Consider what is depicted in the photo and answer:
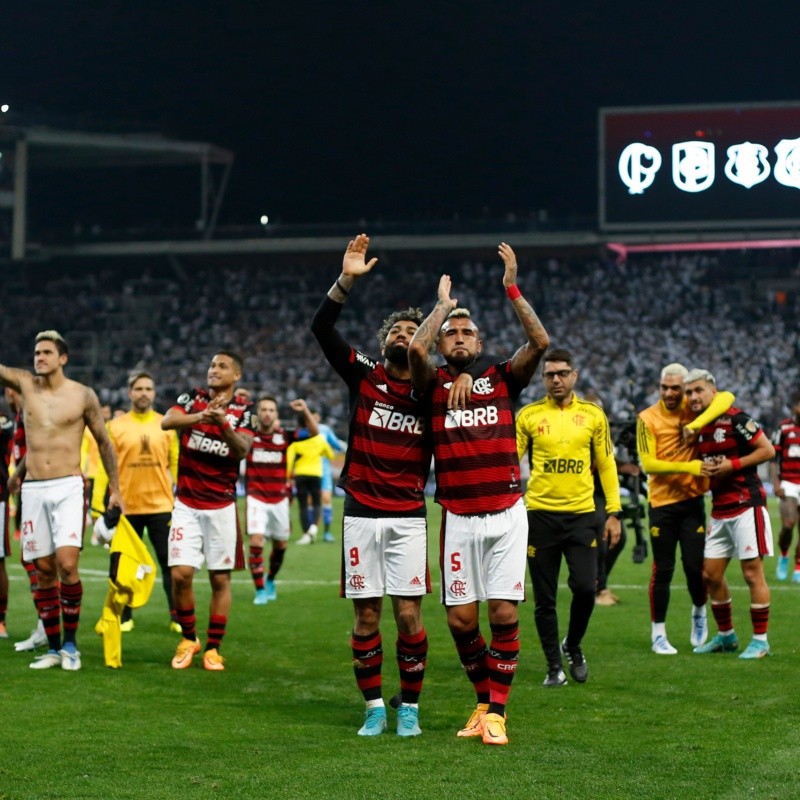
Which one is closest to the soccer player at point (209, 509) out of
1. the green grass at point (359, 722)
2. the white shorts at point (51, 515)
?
the green grass at point (359, 722)

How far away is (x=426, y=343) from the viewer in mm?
6820

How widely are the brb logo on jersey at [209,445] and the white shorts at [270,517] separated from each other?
4.34 meters

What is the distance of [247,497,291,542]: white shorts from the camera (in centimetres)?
1405

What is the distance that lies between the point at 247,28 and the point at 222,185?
6.28 metres

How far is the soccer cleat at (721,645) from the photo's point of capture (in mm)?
10172

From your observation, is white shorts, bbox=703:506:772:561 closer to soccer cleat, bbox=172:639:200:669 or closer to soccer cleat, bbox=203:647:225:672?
soccer cleat, bbox=203:647:225:672

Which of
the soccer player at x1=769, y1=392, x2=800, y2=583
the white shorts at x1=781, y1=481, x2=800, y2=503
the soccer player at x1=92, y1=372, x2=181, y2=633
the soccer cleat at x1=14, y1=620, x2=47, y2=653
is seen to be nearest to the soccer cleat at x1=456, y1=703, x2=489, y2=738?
the soccer cleat at x1=14, y1=620, x2=47, y2=653

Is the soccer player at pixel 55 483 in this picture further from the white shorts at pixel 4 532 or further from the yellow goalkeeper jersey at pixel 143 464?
the yellow goalkeeper jersey at pixel 143 464

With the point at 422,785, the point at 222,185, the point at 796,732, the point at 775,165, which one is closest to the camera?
the point at 422,785

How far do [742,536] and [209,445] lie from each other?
418cm

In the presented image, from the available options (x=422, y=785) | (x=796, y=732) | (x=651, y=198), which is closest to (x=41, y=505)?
(x=422, y=785)

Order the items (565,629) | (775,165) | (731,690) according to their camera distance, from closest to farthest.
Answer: (731,690)
(565,629)
(775,165)

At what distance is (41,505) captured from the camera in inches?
372

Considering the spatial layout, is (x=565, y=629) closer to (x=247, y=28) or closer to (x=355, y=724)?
(x=355, y=724)
